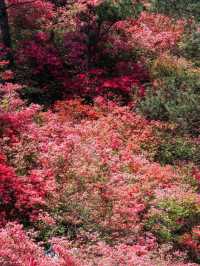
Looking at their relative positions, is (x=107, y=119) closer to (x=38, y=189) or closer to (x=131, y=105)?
(x=131, y=105)

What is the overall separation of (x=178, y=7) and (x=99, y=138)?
16.6 feet

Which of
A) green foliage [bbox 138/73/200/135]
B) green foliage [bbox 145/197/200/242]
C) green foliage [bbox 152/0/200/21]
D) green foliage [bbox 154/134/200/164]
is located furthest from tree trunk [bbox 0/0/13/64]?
green foliage [bbox 145/197/200/242]

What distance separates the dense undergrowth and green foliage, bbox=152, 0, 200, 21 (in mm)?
72

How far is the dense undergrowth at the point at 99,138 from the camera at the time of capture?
11.9 m

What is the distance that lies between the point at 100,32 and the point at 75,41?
163 centimetres

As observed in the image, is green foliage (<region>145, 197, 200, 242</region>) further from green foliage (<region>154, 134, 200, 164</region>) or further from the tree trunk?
the tree trunk

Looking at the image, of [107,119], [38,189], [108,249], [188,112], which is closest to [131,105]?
[107,119]

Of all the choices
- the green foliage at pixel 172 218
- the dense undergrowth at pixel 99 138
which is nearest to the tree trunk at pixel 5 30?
the dense undergrowth at pixel 99 138

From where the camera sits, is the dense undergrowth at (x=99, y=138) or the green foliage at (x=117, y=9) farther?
the green foliage at (x=117, y=9)

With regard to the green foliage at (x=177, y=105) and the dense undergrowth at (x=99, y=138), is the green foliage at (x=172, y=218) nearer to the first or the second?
the dense undergrowth at (x=99, y=138)

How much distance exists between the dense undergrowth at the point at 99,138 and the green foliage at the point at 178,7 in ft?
0.24

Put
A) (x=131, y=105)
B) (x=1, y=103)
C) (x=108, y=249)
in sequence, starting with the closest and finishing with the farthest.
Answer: (x=108, y=249) < (x=1, y=103) < (x=131, y=105)

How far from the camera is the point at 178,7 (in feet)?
53.6

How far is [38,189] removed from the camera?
12.6 metres
